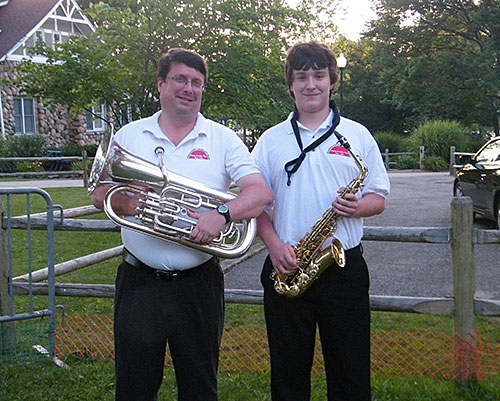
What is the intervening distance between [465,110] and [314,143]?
32.5 meters

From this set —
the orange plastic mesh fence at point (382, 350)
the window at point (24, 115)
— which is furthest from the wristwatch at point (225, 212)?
the window at point (24, 115)

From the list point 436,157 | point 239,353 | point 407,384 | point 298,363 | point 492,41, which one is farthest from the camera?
point 492,41

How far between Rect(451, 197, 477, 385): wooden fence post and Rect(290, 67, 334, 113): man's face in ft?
4.82

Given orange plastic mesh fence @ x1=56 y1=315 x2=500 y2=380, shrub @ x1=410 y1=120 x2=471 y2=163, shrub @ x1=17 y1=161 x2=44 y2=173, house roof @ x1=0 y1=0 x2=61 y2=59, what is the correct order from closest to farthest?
orange plastic mesh fence @ x1=56 y1=315 x2=500 y2=380
shrub @ x1=17 y1=161 x2=44 y2=173
house roof @ x1=0 y1=0 x2=61 y2=59
shrub @ x1=410 y1=120 x2=471 y2=163

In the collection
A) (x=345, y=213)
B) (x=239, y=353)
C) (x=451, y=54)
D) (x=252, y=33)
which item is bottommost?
(x=239, y=353)

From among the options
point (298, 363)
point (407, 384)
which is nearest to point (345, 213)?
point (298, 363)

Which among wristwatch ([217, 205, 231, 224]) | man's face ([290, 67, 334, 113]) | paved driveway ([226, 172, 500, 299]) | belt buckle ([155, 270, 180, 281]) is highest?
man's face ([290, 67, 334, 113])

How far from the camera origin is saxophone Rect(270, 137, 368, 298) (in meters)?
2.79

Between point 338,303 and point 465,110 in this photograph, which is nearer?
point 338,303

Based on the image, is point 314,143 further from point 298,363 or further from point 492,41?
point 492,41

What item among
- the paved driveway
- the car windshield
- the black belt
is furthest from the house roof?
the black belt

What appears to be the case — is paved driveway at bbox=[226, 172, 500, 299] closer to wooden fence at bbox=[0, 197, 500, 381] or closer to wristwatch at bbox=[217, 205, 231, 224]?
wooden fence at bbox=[0, 197, 500, 381]

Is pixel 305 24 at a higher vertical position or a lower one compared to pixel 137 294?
higher

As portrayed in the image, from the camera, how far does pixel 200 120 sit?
2.92 metres
